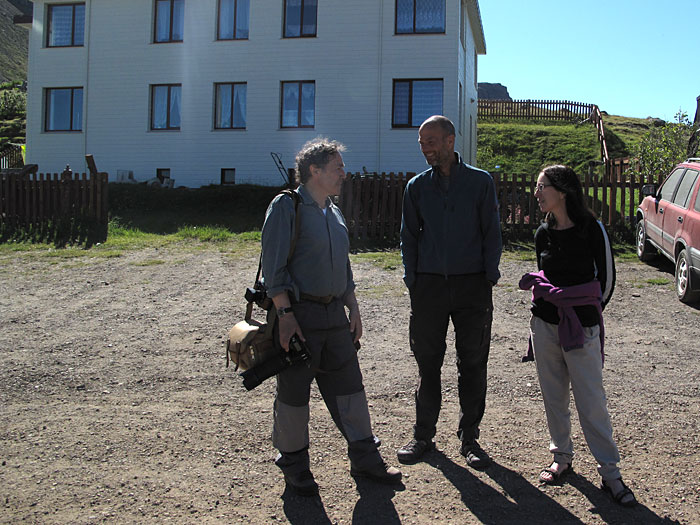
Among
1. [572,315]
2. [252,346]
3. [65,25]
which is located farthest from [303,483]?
[65,25]

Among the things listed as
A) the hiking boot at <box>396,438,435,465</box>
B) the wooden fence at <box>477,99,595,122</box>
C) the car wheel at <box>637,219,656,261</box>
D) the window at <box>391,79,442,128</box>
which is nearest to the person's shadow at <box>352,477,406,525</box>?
the hiking boot at <box>396,438,435,465</box>

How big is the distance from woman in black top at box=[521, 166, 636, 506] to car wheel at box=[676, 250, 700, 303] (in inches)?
207

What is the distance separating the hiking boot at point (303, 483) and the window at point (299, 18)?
18479 mm

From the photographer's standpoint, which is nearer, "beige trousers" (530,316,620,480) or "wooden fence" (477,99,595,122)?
"beige trousers" (530,316,620,480)

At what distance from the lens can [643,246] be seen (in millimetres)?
10688

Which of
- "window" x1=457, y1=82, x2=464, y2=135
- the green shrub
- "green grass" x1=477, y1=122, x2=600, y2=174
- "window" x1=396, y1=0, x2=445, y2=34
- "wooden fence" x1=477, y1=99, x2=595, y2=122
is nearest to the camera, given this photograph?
"window" x1=396, y1=0, x2=445, y2=34

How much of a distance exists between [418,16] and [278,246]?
18.0m

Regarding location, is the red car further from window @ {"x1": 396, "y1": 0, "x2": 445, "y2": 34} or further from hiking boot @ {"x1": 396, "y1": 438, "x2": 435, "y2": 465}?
window @ {"x1": 396, "y1": 0, "x2": 445, "y2": 34}

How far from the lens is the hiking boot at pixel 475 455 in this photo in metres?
3.70

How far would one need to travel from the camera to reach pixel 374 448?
3523 mm

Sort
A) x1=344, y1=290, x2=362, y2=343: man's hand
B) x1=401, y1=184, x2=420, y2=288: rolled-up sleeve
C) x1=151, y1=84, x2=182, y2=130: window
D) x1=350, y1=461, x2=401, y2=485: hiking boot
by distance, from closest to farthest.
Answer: x1=350, y1=461, x2=401, y2=485: hiking boot < x1=344, y1=290, x2=362, y2=343: man's hand < x1=401, y1=184, x2=420, y2=288: rolled-up sleeve < x1=151, y1=84, x2=182, y2=130: window

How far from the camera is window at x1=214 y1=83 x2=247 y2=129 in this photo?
20.8 meters

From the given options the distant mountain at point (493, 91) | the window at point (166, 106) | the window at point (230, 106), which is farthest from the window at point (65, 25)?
the distant mountain at point (493, 91)

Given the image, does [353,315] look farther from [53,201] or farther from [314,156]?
[53,201]
